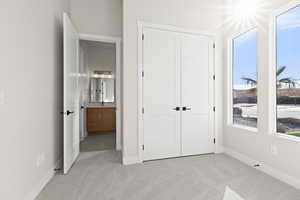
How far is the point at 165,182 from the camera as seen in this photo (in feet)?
6.73

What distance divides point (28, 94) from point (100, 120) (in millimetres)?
3457

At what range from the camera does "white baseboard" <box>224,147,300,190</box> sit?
6.51ft

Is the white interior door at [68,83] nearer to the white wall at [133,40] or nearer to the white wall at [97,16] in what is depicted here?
the white wall at [97,16]

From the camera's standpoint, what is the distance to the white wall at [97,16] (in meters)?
3.16

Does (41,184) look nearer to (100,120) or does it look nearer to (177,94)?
(177,94)

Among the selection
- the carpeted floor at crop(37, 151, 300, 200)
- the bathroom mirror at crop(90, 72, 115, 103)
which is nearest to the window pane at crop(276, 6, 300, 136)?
the carpeted floor at crop(37, 151, 300, 200)

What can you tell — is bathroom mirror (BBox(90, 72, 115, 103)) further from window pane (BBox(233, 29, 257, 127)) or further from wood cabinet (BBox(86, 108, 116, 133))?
window pane (BBox(233, 29, 257, 127))

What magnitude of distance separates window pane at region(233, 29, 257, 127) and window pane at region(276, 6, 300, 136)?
1.27 feet

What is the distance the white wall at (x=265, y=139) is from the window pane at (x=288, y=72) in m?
0.14

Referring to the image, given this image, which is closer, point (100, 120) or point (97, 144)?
point (97, 144)

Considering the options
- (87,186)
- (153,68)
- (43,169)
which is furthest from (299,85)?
(43,169)

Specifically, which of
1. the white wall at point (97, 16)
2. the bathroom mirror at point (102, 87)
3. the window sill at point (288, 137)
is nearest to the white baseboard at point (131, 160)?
the window sill at point (288, 137)

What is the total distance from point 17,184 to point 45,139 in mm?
687

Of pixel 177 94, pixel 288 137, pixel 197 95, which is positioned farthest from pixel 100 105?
pixel 288 137
